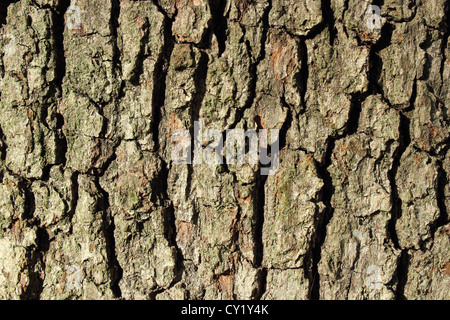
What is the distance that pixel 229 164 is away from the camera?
143 centimetres

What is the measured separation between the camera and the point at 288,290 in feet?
4.80

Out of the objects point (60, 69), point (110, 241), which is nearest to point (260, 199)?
point (110, 241)

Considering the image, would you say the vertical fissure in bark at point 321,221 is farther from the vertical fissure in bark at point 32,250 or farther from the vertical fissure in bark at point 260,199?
the vertical fissure in bark at point 32,250

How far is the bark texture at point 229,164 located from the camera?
4.57ft

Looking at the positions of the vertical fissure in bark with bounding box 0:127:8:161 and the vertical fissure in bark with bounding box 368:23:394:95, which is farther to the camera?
the vertical fissure in bark with bounding box 0:127:8:161

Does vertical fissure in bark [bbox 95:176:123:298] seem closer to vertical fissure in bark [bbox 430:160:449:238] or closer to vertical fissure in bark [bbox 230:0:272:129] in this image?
vertical fissure in bark [bbox 230:0:272:129]

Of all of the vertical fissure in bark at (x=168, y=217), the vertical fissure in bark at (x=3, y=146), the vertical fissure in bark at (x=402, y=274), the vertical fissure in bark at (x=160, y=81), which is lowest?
the vertical fissure in bark at (x=402, y=274)

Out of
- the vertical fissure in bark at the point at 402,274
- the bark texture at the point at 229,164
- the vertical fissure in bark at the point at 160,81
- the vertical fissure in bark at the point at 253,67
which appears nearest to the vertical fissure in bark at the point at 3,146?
the bark texture at the point at 229,164

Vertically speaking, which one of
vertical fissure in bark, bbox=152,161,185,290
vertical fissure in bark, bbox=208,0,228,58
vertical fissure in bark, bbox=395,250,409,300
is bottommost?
vertical fissure in bark, bbox=395,250,409,300

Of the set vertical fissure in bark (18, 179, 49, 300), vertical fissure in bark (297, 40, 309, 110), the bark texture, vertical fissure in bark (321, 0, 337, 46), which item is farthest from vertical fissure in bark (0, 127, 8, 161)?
vertical fissure in bark (321, 0, 337, 46)

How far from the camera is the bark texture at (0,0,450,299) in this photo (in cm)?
139

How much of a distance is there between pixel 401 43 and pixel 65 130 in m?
1.27

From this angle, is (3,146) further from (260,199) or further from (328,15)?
(328,15)

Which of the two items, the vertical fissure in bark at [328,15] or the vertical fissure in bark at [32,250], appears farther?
the vertical fissure in bark at [32,250]
